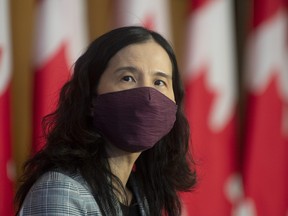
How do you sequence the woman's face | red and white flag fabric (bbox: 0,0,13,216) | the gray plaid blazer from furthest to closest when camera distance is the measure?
red and white flag fabric (bbox: 0,0,13,216)
the woman's face
the gray plaid blazer

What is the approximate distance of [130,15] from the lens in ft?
5.82

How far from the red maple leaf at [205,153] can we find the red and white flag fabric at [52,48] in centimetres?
41

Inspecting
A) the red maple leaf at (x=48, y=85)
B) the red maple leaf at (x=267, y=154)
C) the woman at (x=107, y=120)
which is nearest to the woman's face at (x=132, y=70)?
the woman at (x=107, y=120)

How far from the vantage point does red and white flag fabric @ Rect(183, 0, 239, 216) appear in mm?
1872

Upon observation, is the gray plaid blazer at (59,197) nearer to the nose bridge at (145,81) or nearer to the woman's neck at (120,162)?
the woman's neck at (120,162)

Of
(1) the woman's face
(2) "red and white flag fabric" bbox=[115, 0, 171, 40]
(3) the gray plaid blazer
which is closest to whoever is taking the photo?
(3) the gray plaid blazer

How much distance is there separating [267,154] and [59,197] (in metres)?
1.07

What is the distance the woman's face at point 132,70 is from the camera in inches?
45.6

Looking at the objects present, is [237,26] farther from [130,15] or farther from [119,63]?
[119,63]

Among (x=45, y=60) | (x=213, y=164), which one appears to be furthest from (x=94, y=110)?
(x=213, y=164)

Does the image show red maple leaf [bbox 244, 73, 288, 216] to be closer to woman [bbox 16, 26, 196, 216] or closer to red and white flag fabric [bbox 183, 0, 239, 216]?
red and white flag fabric [bbox 183, 0, 239, 216]

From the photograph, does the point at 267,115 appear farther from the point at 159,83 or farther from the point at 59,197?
the point at 59,197

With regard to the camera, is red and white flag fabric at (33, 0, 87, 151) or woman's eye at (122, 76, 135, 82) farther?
red and white flag fabric at (33, 0, 87, 151)

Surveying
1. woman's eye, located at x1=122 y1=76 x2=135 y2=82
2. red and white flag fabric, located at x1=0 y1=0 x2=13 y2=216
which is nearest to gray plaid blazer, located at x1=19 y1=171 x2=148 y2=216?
woman's eye, located at x1=122 y1=76 x2=135 y2=82
